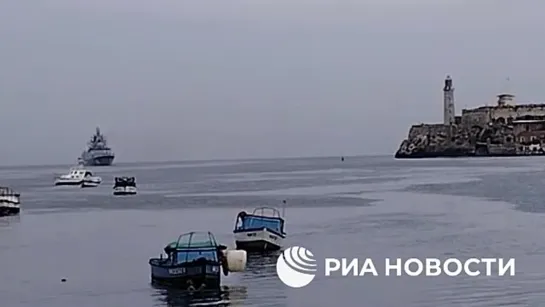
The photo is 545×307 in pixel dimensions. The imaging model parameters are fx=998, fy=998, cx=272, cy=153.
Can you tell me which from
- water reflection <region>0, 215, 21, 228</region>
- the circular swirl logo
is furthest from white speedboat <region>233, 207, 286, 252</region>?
water reflection <region>0, 215, 21, 228</region>

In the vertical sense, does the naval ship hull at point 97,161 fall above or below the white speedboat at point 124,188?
above

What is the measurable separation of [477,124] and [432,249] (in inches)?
5017

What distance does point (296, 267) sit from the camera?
24.3 m

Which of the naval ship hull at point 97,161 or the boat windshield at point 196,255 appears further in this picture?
the naval ship hull at point 97,161

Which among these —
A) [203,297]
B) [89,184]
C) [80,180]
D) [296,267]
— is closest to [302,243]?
[296,267]

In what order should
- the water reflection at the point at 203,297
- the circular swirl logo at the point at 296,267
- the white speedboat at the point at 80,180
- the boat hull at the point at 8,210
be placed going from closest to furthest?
the water reflection at the point at 203,297
the circular swirl logo at the point at 296,267
the boat hull at the point at 8,210
the white speedboat at the point at 80,180

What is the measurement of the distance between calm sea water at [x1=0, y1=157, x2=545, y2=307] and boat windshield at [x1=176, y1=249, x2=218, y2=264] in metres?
0.71

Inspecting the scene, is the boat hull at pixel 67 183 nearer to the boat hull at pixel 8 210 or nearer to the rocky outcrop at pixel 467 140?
the boat hull at pixel 8 210

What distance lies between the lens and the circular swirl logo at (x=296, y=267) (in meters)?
21.6

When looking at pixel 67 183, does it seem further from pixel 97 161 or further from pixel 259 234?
pixel 259 234

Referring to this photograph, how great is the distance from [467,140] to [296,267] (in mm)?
134916

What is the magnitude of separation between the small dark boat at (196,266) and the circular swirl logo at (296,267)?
126 cm

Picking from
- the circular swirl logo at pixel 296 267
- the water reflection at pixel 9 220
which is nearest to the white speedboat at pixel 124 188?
the water reflection at pixel 9 220

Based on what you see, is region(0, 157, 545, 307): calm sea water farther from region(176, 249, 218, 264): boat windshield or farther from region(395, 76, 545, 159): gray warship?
region(395, 76, 545, 159): gray warship
